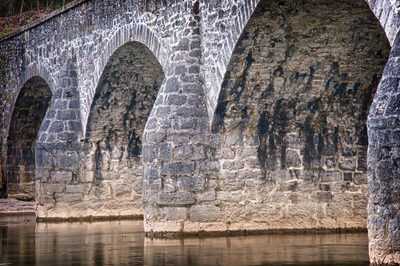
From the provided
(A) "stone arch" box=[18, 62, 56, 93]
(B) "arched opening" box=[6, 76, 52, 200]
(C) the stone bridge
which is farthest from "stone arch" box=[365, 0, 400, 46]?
(B) "arched opening" box=[6, 76, 52, 200]

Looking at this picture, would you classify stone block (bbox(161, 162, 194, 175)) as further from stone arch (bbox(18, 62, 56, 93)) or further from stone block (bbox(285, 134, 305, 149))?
stone arch (bbox(18, 62, 56, 93))

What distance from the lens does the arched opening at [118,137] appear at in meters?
10.9

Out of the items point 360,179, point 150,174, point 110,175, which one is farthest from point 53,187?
point 360,179

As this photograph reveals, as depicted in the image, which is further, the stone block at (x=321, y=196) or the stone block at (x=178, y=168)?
the stone block at (x=321, y=196)

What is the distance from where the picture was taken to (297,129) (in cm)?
867

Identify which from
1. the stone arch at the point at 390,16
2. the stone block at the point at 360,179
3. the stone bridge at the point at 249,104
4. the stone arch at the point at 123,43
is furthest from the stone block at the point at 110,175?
the stone arch at the point at 390,16

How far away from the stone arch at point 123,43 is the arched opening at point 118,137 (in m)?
0.14

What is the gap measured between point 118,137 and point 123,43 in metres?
2.53

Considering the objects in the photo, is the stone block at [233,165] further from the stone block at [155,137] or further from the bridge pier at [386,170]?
the bridge pier at [386,170]

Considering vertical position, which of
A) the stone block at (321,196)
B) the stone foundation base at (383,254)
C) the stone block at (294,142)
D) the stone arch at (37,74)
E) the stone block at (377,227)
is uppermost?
the stone arch at (37,74)

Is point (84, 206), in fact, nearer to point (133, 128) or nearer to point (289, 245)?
point (133, 128)

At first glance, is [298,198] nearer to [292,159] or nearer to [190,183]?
[292,159]

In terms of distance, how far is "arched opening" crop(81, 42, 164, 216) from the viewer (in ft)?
35.9

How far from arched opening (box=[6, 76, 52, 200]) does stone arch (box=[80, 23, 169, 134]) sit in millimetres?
3872
